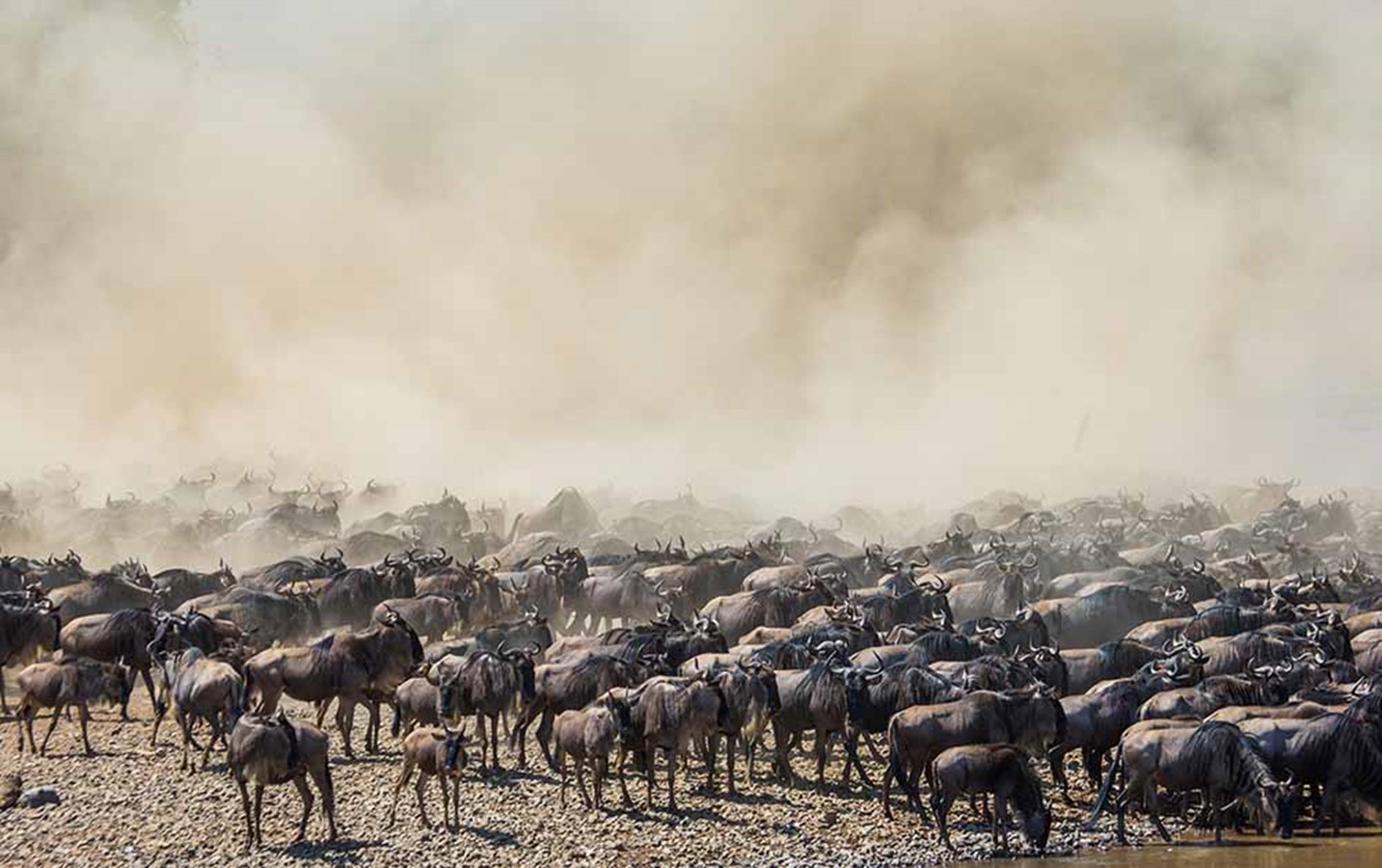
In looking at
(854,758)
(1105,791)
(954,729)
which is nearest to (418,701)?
(854,758)

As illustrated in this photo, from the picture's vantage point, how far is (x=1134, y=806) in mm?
17047

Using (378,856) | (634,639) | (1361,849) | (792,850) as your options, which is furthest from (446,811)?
(1361,849)

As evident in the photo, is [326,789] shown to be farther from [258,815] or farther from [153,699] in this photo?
[153,699]

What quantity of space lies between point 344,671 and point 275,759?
139 inches

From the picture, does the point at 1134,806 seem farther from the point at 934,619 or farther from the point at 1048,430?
the point at 1048,430

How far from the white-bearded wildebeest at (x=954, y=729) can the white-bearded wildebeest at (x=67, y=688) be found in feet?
30.6

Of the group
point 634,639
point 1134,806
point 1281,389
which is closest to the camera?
point 1134,806

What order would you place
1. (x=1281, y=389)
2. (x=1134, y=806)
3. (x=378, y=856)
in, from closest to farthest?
(x=378, y=856) < (x=1134, y=806) < (x=1281, y=389)

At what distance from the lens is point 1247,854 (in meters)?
15.6

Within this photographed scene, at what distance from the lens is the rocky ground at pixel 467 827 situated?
50.2 feet

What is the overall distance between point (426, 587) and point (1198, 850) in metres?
14.2

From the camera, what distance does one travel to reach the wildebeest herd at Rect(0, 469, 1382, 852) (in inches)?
643

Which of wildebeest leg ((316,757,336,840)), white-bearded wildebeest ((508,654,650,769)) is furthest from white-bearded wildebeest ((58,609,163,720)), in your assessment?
wildebeest leg ((316,757,336,840))

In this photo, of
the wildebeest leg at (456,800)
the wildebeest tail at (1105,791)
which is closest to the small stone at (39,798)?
the wildebeest leg at (456,800)
